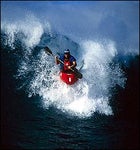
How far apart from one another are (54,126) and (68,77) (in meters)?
3.13

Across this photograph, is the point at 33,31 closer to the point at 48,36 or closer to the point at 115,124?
the point at 48,36

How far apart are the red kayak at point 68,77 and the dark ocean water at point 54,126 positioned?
1.43 m

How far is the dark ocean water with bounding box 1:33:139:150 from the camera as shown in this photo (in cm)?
1024

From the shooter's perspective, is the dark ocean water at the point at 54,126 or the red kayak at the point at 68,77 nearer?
the dark ocean water at the point at 54,126

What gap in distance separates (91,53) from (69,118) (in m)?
7.96

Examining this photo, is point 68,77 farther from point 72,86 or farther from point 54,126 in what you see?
point 54,126

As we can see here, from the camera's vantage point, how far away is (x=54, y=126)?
11.3m

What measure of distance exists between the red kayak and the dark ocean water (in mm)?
1432

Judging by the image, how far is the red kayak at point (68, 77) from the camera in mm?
13828

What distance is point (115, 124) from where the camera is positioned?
40.5 feet

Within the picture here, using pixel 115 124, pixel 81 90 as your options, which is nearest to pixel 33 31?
pixel 81 90

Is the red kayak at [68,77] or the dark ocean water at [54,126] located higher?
the red kayak at [68,77]

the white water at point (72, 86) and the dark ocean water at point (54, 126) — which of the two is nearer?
the dark ocean water at point (54, 126)

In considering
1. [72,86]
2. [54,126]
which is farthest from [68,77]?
[54,126]
